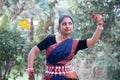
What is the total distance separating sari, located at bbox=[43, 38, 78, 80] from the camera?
2406 mm

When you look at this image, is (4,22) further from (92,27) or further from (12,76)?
(92,27)

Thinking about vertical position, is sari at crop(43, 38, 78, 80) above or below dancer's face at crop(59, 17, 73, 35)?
below

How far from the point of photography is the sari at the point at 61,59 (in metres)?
2.41

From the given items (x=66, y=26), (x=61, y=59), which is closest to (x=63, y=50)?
(x=61, y=59)

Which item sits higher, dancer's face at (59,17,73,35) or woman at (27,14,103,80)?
dancer's face at (59,17,73,35)

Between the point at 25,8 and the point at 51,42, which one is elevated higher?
the point at 25,8

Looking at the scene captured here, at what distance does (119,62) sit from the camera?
6.14 metres

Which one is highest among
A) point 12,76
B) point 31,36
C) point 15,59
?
point 31,36

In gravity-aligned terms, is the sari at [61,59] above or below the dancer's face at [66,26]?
below

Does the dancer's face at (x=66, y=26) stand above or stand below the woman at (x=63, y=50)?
above

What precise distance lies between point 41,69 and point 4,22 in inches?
43.6

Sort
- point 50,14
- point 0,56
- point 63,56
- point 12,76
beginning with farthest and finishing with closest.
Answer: point 50,14 → point 12,76 → point 0,56 → point 63,56

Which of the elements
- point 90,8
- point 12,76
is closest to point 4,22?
point 12,76

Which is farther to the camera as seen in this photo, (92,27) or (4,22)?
(92,27)
